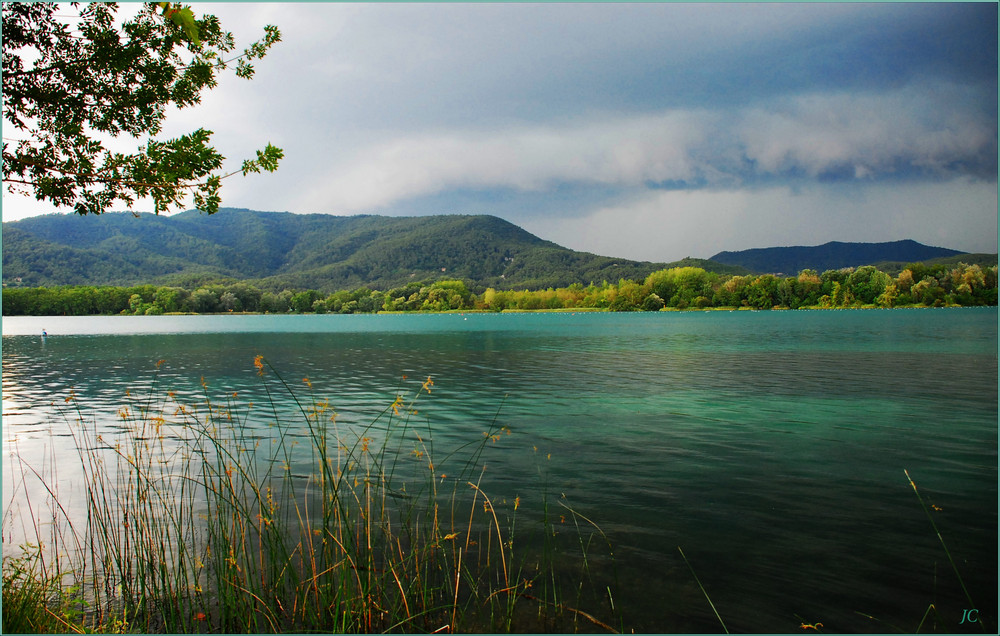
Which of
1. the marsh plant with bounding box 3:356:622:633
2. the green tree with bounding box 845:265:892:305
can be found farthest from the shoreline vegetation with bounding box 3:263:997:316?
the marsh plant with bounding box 3:356:622:633

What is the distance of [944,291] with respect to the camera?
13488cm

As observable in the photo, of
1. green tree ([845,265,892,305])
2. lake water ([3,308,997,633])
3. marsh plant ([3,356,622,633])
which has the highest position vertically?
green tree ([845,265,892,305])

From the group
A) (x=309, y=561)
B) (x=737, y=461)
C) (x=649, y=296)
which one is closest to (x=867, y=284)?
(x=649, y=296)

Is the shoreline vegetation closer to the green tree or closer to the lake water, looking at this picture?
the green tree

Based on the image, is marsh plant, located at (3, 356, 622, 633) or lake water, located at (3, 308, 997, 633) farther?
lake water, located at (3, 308, 997, 633)

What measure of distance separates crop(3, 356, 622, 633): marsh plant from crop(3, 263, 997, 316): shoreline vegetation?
5330 inches

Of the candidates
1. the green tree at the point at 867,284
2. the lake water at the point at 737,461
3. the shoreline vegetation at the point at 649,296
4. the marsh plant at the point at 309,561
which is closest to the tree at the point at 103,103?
the marsh plant at the point at 309,561

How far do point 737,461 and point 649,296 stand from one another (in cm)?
17511

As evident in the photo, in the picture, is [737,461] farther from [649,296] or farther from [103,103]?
[649,296]

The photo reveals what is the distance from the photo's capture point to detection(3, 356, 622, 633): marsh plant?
16.0 feet

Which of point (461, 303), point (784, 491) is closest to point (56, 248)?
point (461, 303)

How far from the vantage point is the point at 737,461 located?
11.1 m

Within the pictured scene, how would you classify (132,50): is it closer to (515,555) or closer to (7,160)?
(7,160)

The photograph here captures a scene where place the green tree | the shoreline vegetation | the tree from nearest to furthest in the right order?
the tree
the shoreline vegetation
the green tree
